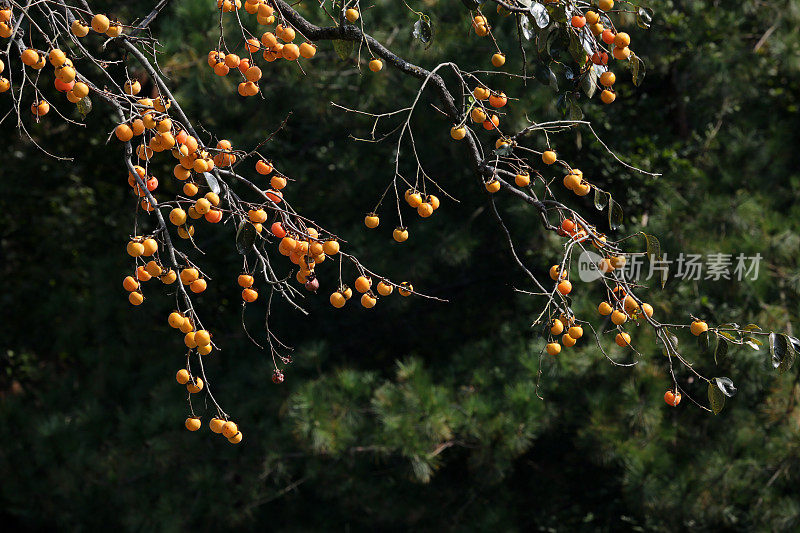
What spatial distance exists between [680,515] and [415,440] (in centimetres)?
74

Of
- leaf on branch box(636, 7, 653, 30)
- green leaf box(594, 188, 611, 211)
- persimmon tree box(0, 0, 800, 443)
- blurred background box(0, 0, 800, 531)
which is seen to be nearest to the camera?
persimmon tree box(0, 0, 800, 443)

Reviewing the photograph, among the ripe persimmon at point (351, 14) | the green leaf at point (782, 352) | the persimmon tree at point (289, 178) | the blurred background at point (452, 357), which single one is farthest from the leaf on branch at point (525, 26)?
the blurred background at point (452, 357)

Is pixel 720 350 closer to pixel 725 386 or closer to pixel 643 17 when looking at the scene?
pixel 725 386

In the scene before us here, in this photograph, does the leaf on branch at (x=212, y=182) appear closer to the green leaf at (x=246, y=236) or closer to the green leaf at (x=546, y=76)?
the green leaf at (x=246, y=236)

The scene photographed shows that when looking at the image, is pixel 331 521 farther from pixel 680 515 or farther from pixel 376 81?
pixel 376 81

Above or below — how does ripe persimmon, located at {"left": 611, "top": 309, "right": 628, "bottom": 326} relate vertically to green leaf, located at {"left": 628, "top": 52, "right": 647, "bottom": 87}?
below

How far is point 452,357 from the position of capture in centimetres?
241

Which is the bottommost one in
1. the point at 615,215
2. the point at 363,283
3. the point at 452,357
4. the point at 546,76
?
the point at 452,357

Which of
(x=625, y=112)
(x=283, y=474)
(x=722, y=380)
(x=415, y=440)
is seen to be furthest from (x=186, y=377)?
(x=625, y=112)

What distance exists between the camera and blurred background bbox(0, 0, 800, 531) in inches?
82.7

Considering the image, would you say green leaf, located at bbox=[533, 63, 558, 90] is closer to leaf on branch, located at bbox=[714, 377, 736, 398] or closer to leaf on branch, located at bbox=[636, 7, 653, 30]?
leaf on branch, located at bbox=[636, 7, 653, 30]

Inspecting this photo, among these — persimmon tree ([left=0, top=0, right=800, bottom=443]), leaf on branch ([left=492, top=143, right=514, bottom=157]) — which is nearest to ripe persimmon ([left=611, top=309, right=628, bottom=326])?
persimmon tree ([left=0, top=0, right=800, bottom=443])

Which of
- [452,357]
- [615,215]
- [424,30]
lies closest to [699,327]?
[615,215]

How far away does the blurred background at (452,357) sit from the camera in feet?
6.89
